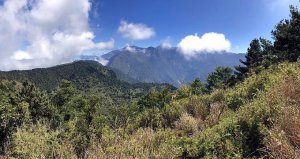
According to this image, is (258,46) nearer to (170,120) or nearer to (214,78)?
(214,78)

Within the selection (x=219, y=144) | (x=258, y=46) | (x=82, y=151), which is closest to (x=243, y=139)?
(x=219, y=144)

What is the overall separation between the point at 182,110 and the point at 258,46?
2408 inches

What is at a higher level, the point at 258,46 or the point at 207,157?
the point at 258,46

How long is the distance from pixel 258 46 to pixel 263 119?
217ft

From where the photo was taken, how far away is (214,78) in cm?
9744

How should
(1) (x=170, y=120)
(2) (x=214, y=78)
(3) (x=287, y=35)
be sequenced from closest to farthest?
(1) (x=170, y=120) → (3) (x=287, y=35) → (2) (x=214, y=78)

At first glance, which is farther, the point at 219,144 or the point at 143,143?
the point at 143,143

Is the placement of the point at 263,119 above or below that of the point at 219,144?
above

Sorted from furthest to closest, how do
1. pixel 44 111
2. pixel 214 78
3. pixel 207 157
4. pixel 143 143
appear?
pixel 214 78, pixel 44 111, pixel 143 143, pixel 207 157

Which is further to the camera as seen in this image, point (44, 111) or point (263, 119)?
point (44, 111)

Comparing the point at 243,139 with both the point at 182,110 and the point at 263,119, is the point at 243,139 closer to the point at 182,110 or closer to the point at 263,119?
the point at 263,119

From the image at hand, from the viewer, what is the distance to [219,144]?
680 centimetres

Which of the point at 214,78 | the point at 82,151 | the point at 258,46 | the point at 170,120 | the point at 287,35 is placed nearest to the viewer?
the point at 82,151

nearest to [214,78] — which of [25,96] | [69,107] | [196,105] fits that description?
[69,107]
